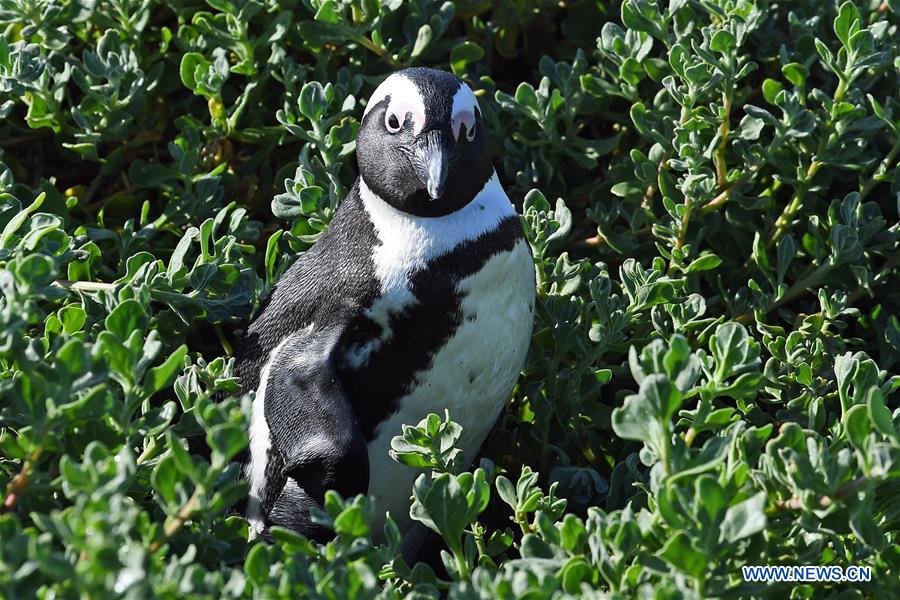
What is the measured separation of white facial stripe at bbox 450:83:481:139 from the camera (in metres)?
1.63

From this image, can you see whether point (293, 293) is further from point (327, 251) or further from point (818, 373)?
point (818, 373)

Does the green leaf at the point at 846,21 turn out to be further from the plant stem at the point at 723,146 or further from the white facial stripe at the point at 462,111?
the white facial stripe at the point at 462,111

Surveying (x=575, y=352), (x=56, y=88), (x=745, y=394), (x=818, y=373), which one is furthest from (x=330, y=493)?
(x=56, y=88)

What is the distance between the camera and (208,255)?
5.59 ft

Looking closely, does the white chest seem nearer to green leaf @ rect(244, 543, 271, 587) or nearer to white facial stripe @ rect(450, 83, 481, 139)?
white facial stripe @ rect(450, 83, 481, 139)

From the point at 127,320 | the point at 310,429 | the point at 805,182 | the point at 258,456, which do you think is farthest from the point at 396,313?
the point at 805,182

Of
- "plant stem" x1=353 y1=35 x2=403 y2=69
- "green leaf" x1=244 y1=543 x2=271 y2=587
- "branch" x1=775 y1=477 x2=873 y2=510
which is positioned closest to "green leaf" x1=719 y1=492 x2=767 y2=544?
"branch" x1=775 y1=477 x2=873 y2=510

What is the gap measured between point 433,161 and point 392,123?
11 centimetres

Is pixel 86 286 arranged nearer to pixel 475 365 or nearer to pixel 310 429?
pixel 310 429

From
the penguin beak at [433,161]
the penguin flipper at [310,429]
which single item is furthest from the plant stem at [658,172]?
the penguin flipper at [310,429]

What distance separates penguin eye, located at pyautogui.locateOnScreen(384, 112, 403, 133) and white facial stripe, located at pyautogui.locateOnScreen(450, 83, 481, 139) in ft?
0.25

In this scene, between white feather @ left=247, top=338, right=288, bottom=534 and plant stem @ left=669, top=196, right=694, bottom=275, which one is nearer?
white feather @ left=247, top=338, right=288, bottom=534

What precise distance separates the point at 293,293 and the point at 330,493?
516mm

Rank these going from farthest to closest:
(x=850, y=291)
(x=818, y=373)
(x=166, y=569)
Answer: (x=850, y=291)
(x=818, y=373)
(x=166, y=569)
